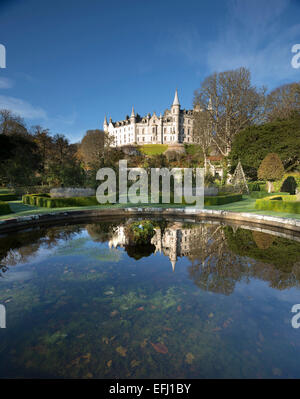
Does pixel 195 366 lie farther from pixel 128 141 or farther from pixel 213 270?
pixel 128 141

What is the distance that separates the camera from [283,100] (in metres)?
31.4

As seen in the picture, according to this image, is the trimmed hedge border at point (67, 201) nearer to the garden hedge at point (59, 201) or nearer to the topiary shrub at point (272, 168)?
the garden hedge at point (59, 201)

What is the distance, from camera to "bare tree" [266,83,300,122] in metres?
29.4

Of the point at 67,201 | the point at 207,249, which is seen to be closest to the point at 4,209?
the point at 67,201

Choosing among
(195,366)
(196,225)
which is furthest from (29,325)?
(196,225)

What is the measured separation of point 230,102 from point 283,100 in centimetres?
1352

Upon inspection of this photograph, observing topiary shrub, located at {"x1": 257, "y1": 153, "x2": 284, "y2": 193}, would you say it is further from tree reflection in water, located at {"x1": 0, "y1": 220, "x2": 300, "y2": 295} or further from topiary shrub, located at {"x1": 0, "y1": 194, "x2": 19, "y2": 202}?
topiary shrub, located at {"x1": 0, "y1": 194, "x2": 19, "y2": 202}

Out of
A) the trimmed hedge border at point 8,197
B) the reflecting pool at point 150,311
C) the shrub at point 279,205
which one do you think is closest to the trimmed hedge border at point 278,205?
the shrub at point 279,205

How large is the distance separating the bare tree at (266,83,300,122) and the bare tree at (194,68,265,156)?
5.23 m

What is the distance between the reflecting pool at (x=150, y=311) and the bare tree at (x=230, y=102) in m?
23.3

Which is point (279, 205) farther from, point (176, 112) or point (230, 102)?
point (176, 112)

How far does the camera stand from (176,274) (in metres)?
4.80

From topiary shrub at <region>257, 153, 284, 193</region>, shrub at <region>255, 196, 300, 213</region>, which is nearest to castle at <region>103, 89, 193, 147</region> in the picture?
topiary shrub at <region>257, 153, 284, 193</region>

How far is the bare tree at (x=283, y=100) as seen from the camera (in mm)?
29438
